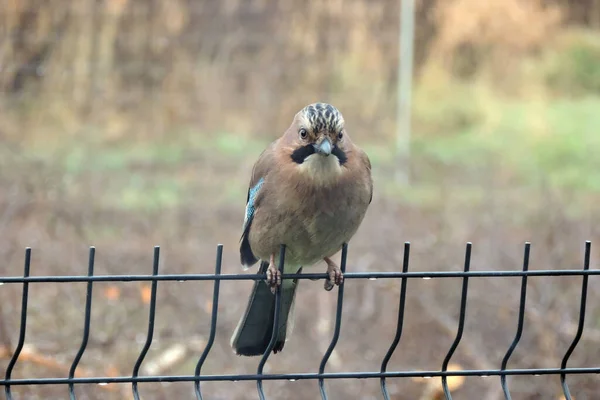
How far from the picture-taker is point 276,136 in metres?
9.52

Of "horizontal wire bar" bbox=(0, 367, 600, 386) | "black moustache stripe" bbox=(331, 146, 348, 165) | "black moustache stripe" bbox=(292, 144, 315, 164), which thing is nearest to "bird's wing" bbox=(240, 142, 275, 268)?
"black moustache stripe" bbox=(292, 144, 315, 164)

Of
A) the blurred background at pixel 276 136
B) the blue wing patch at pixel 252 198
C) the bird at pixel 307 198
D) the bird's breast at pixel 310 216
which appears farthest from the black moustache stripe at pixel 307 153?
the blurred background at pixel 276 136

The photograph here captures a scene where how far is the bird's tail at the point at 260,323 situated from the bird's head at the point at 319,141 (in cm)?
56

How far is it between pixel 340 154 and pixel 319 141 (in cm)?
15

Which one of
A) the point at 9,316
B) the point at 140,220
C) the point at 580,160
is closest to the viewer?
the point at 9,316

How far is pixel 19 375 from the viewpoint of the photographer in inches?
215

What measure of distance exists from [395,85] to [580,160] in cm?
227

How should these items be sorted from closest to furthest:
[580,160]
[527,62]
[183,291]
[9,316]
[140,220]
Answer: [9,316] < [183,291] < [140,220] < [580,160] < [527,62]

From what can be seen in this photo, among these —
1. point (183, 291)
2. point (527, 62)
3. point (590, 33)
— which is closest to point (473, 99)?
point (527, 62)

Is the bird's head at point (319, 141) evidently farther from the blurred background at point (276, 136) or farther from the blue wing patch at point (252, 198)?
the blurred background at point (276, 136)

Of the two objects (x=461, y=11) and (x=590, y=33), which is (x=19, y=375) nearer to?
(x=461, y=11)

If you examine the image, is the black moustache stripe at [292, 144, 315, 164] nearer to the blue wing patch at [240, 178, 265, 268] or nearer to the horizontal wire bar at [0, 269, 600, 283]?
the blue wing patch at [240, 178, 265, 268]

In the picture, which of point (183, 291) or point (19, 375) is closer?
point (19, 375)

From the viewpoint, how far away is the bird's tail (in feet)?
11.7
